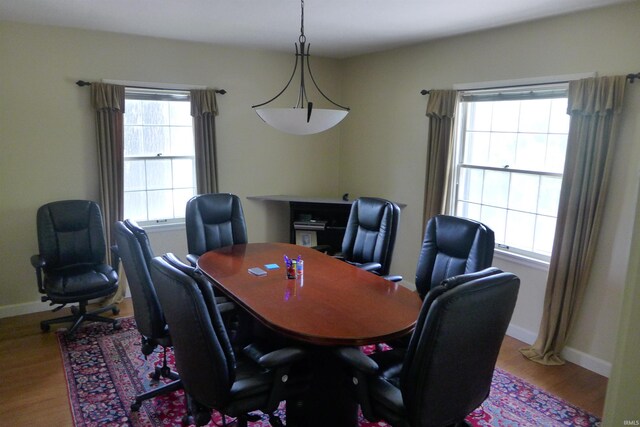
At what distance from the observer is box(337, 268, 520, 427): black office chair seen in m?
1.55

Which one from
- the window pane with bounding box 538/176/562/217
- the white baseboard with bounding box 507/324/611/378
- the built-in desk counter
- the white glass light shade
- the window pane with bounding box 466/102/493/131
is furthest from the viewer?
the built-in desk counter

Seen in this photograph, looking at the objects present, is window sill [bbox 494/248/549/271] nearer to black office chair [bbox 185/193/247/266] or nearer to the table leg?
the table leg

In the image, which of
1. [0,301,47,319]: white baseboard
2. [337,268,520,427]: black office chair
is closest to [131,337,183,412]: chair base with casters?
[337,268,520,427]: black office chair

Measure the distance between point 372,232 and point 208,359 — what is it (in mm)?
1915

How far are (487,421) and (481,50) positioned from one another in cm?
286

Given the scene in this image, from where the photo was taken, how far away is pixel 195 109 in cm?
Answer: 426

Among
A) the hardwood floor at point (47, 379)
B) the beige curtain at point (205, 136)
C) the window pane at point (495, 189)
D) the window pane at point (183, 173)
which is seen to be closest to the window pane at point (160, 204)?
the window pane at point (183, 173)

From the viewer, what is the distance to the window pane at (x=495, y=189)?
3.69 m

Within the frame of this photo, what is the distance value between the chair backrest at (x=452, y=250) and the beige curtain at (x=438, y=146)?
1.31 m

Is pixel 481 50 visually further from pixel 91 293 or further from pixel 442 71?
pixel 91 293

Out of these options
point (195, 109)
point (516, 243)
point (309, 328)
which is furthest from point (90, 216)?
point (516, 243)

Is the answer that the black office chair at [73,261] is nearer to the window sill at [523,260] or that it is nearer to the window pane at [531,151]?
the window sill at [523,260]

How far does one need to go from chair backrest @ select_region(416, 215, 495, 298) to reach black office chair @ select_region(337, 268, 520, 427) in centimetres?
77

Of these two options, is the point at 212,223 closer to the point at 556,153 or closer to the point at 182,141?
the point at 182,141
